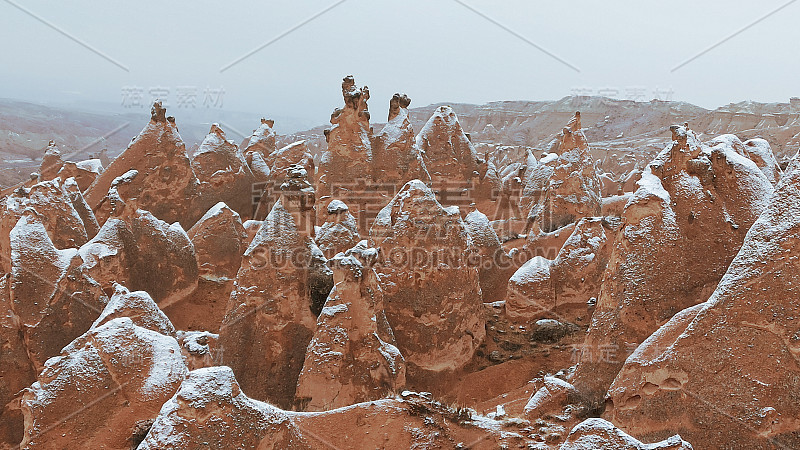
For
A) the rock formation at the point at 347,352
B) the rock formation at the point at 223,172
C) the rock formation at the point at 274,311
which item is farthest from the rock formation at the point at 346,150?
the rock formation at the point at 347,352

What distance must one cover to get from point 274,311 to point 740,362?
16.5 feet

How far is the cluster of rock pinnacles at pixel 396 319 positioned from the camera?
475cm

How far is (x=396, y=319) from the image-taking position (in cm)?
857

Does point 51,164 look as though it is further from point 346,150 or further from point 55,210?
point 346,150

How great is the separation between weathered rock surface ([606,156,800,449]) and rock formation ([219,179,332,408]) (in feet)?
12.7

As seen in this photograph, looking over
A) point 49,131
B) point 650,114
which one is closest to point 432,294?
point 49,131

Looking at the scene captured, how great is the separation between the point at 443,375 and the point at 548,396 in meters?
2.64

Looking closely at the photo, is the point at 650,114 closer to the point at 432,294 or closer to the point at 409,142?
the point at 409,142

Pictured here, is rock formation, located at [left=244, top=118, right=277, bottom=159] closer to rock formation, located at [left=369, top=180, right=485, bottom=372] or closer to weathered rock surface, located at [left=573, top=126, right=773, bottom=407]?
rock formation, located at [left=369, top=180, right=485, bottom=372]

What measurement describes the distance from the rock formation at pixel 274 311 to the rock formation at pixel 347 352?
714 millimetres

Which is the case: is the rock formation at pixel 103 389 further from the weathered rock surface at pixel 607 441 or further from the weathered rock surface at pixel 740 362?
the weathered rock surface at pixel 740 362

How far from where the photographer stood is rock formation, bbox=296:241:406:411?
20.9 ft

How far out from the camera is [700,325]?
505 cm

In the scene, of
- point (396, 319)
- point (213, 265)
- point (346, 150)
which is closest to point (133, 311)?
point (396, 319)
